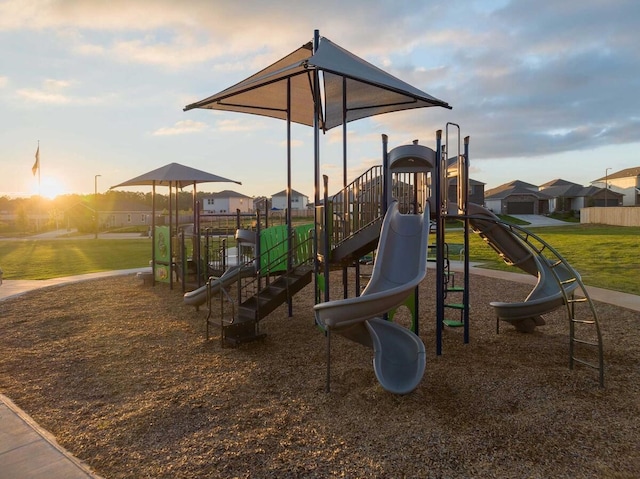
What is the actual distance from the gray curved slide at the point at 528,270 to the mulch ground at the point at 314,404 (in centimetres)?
43

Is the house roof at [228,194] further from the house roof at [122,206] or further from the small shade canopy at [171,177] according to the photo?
the small shade canopy at [171,177]

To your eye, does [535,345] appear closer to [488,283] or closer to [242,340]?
[242,340]

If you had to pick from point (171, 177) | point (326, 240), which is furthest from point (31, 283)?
point (326, 240)

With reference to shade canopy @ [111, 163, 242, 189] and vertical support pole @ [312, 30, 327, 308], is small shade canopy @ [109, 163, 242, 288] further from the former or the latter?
vertical support pole @ [312, 30, 327, 308]

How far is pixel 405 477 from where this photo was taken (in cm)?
377

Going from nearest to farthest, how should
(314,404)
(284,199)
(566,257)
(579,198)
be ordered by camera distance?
(314,404)
(566,257)
(579,198)
(284,199)

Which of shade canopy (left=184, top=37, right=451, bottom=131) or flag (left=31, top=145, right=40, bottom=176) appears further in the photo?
flag (left=31, top=145, right=40, bottom=176)

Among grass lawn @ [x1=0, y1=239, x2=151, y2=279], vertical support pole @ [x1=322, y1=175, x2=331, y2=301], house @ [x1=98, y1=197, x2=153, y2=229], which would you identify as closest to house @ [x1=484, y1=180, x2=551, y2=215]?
grass lawn @ [x1=0, y1=239, x2=151, y2=279]

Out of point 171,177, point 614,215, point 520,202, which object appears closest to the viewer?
point 171,177

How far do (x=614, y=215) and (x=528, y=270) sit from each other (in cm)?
4217

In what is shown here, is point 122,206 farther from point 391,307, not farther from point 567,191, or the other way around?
point 391,307

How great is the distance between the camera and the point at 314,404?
17.5 ft

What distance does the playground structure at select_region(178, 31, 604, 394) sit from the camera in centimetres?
599

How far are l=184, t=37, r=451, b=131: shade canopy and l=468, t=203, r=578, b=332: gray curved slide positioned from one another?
8.59 ft
